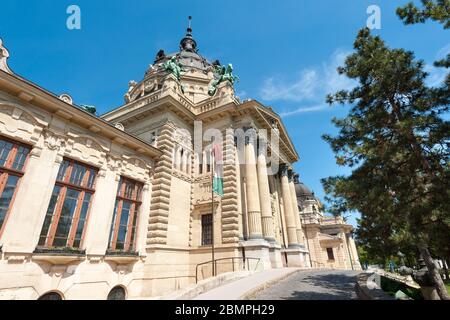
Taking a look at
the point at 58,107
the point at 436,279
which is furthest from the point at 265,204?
→ the point at 58,107

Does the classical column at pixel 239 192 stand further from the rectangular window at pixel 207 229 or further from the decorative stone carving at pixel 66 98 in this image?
the decorative stone carving at pixel 66 98

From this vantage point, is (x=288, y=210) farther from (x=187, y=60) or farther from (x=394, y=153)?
(x=187, y=60)

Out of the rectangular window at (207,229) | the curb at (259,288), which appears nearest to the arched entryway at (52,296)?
the curb at (259,288)

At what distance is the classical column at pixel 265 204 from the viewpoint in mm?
18914

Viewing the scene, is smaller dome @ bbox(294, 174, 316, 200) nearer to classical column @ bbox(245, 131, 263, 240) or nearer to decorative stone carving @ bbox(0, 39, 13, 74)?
classical column @ bbox(245, 131, 263, 240)

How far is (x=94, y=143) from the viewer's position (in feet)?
44.0

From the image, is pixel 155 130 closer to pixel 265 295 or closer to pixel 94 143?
pixel 94 143

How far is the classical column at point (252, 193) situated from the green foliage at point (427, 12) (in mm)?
13597

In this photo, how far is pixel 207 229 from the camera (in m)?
18.4

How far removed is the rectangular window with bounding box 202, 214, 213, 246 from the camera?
1805 cm

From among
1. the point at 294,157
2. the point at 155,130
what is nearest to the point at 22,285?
the point at 155,130

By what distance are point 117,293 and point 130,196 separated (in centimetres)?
562
